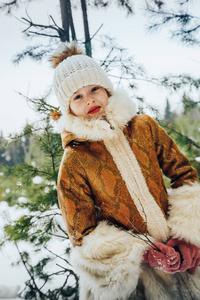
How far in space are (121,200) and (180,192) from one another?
0.34 metres

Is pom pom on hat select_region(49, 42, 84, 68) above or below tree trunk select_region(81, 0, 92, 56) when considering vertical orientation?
below

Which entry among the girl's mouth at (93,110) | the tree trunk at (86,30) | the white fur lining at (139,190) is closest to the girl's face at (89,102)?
the girl's mouth at (93,110)

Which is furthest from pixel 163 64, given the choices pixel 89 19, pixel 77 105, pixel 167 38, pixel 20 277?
pixel 20 277

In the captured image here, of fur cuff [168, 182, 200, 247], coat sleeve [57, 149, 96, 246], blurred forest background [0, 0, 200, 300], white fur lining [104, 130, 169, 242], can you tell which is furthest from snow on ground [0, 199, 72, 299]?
fur cuff [168, 182, 200, 247]

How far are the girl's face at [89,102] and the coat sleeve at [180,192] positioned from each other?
0.33 m

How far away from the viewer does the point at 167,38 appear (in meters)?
1.35

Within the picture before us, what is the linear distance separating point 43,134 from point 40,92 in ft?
0.98

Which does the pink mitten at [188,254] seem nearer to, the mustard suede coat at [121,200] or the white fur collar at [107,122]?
the mustard suede coat at [121,200]

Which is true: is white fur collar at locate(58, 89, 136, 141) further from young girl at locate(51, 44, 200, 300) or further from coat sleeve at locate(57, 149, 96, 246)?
coat sleeve at locate(57, 149, 96, 246)

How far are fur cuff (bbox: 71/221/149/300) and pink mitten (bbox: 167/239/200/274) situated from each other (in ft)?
0.56

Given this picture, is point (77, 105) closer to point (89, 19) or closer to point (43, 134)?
point (43, 134)

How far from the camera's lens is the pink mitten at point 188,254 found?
870mm

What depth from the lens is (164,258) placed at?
85cm

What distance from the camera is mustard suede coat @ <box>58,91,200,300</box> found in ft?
2.72
